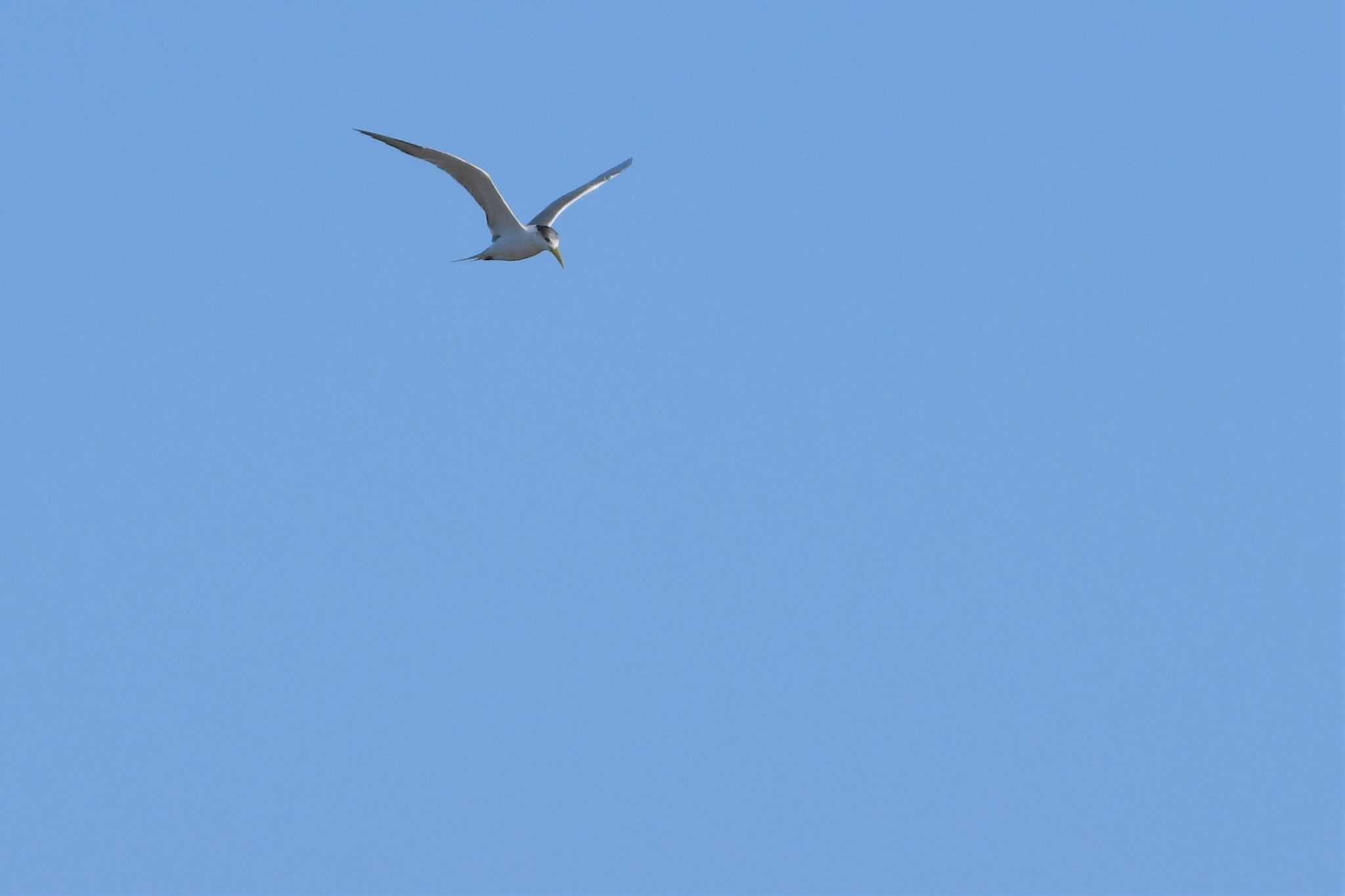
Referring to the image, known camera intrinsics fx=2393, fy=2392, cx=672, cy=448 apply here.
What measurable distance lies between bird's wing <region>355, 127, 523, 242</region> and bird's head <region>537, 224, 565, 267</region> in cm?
36

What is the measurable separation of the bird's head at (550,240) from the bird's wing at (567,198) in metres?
1.22

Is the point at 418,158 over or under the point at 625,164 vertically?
under

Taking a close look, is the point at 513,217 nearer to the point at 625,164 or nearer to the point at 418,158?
the point at 418,158

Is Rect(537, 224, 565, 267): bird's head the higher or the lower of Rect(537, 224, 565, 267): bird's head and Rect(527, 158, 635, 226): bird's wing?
the lower

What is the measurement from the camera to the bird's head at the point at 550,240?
4322 cm

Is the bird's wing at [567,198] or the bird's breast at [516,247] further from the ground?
the bird's wing at [567,198]

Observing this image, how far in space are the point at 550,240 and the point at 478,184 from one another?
1.69 metres

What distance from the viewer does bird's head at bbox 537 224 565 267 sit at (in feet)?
142

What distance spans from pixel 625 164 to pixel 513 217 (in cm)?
569

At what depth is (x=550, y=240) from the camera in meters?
43.3

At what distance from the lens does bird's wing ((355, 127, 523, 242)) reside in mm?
41375

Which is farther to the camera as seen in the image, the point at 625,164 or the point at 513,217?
the point at 625,164

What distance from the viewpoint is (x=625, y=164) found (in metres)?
48.4

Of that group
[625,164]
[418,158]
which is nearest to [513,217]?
[418,158]
